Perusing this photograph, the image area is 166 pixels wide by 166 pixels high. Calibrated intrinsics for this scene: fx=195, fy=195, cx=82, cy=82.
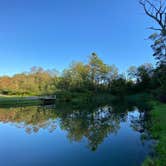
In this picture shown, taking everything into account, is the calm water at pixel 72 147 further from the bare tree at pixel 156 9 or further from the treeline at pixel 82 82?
the treeline at pixel 82 82

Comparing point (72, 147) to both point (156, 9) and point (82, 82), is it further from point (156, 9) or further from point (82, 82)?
point (82, 82)

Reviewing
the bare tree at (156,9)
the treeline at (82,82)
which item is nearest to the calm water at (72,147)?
the bare tree at (156,9)

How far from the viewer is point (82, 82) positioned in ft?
148

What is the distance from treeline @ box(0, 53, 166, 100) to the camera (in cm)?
4528

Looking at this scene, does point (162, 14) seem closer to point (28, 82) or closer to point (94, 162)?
point (94, 162)

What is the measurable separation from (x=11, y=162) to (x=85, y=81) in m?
38.9

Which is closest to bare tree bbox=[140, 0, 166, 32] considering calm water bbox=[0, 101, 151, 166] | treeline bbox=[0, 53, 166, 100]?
calm water bbox=[0, 101, 151, 166]

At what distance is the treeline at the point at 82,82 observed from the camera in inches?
1783

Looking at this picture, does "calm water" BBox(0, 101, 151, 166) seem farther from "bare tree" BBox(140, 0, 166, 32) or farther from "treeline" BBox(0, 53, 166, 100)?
"treeline" BBox(0, 53, 166, 100)

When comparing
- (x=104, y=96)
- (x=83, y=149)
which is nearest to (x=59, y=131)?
(x=83, y=149)

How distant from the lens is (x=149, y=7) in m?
12.9

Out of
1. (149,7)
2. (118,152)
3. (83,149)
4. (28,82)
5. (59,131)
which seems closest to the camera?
(118,152)

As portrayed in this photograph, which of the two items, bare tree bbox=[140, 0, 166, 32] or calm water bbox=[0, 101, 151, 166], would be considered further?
bare tree bbox=[140, 0, 166, 32]

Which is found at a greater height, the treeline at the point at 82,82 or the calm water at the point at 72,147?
the treeline at the point at 82,82
